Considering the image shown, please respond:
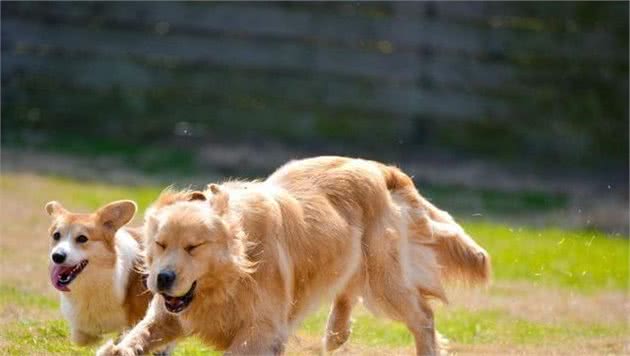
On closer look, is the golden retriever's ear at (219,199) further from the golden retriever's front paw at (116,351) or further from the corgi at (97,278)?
the corgi at (97,278)

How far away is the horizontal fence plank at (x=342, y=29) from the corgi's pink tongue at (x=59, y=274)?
11228 mm

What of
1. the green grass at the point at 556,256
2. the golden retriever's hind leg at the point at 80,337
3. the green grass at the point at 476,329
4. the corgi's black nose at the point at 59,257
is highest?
the corgi's black nose at the point at 59,257

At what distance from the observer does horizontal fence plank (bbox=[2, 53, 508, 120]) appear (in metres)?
18.8

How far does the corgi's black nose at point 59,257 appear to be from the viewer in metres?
7.89

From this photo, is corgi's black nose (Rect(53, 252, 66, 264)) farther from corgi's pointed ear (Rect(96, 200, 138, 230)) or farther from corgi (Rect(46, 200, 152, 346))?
corgi's pointed ear (Rect(96, 200, 138, 230))

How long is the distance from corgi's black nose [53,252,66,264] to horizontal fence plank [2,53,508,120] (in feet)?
37.6

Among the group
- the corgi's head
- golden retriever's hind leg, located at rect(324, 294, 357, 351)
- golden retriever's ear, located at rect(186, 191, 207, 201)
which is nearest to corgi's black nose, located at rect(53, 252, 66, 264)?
the corgi's head

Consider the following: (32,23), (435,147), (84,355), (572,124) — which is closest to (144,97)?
(32,23)

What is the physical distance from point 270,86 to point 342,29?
4.78 feet

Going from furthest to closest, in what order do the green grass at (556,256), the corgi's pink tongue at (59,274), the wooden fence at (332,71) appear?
the wooden fence at (332,71), the green grass at (556,256), the corgi's pink tongue at (59,274)

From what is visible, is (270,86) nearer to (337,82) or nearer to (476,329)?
(337,82)

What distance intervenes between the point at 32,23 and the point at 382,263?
12.4m

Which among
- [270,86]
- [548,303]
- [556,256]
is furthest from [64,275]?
[270,86]

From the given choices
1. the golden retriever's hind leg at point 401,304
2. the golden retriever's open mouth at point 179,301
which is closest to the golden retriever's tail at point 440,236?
the golden retriever's hind leg at point 401,304
